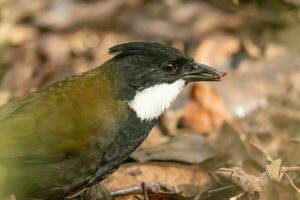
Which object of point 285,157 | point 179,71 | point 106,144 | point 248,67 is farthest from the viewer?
point 248,67

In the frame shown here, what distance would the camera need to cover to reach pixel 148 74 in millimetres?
5859

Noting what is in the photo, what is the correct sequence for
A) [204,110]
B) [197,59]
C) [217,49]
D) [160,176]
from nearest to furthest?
[160,176] < [204,110] < [197,59] < [217,49]

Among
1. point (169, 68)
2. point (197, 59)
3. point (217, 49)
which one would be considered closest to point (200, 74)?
point (169, 68)

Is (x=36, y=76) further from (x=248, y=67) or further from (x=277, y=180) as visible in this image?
(x=277, y=180)

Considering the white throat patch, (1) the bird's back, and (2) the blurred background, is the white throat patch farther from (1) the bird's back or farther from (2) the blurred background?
(2) the blurred background

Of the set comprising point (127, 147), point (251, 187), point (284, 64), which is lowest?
point (251, 187)

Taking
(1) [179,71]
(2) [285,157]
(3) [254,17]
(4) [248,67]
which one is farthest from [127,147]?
(3) [254,17]

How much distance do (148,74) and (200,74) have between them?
389 millimetres

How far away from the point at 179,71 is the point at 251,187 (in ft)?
2.87

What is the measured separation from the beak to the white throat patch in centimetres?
10

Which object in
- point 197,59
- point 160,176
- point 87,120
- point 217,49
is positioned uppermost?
point 217,49

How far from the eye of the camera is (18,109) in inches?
230

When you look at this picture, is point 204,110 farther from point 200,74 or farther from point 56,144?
point 56,144

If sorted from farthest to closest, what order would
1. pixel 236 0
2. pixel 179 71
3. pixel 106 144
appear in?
pixel 236 0, pixel 179 71, pixel 106 144
